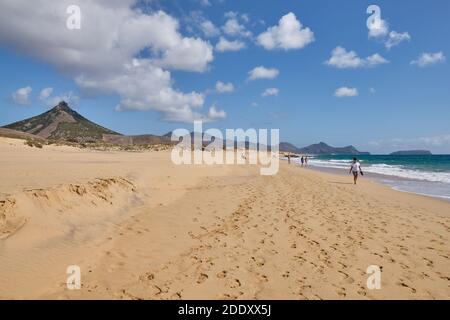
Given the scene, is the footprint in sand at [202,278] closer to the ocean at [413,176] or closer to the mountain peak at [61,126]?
the ocean at [413,176]

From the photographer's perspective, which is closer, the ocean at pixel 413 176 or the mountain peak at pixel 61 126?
the ocean at pixel 413 176

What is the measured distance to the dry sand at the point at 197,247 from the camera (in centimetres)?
577

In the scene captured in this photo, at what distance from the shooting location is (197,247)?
26.2 ft

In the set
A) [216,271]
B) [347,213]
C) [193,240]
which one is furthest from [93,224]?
[347,213]

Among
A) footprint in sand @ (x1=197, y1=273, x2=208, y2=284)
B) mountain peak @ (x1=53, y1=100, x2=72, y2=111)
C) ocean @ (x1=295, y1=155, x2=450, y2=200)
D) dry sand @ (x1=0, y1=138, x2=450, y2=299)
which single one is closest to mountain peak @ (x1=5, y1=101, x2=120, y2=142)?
mountain peak @ (x1=53, y1=100, x2=72, y2=111)

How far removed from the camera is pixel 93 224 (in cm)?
884

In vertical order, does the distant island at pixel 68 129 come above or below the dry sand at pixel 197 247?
above

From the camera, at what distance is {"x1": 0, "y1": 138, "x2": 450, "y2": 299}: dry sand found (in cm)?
577

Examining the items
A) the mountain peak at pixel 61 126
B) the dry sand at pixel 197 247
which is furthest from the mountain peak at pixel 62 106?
the dry sand at pixel 197 247

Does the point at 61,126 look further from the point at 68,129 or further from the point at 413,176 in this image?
the point at 413,176

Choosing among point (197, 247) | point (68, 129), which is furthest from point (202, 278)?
point (68, 129)
